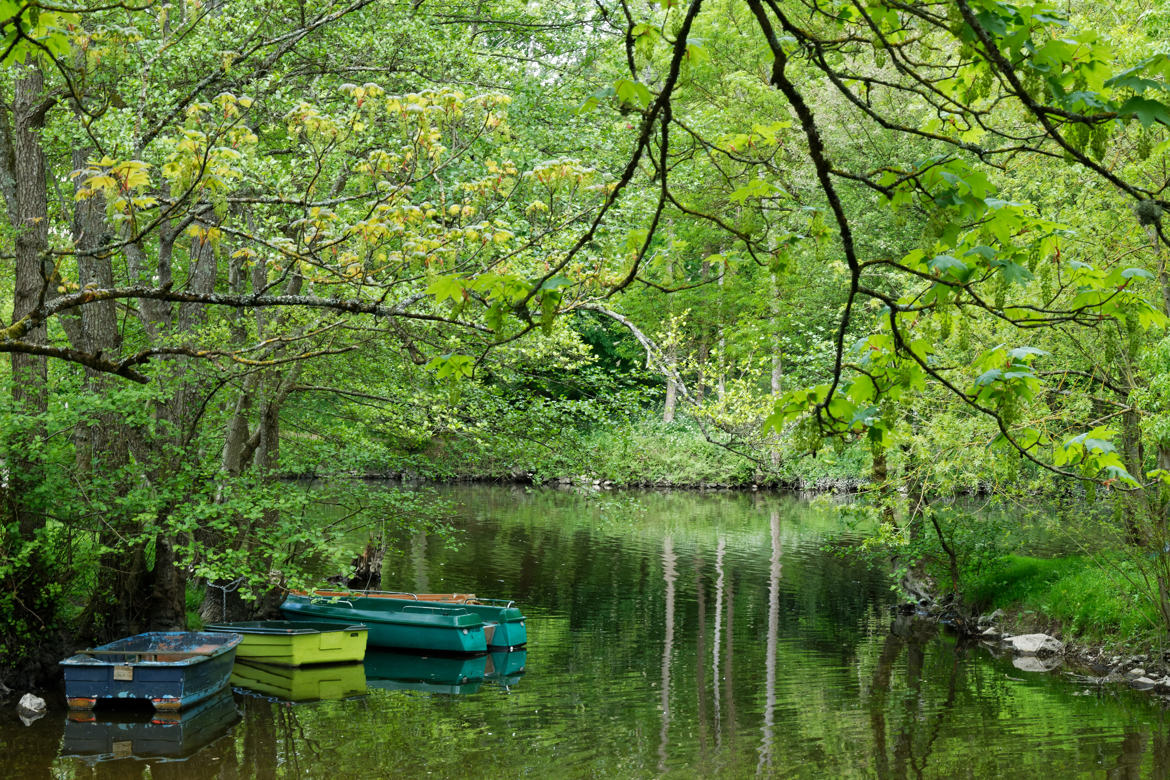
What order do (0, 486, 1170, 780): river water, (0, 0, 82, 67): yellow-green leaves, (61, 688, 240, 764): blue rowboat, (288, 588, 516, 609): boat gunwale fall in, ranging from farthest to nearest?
1. (288, 588, 516, 609): boat gunwale
2. (61, 688, 240, 764): blue rowboat
3. (0, 486, 1170, 780): river water
4. (0, 0, 82, 67): yellow-green leaves

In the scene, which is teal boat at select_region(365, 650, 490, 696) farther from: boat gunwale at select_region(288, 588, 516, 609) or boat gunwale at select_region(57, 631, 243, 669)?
boat gunwale at select_region(57, 631, 243, 669)

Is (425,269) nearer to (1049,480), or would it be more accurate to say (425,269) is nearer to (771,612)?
(1049,480)

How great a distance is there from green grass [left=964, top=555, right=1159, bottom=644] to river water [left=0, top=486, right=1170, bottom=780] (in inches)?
48.7

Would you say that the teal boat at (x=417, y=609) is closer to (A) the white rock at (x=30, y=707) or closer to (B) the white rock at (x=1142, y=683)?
(A) the white rock at (x=30, y=707)

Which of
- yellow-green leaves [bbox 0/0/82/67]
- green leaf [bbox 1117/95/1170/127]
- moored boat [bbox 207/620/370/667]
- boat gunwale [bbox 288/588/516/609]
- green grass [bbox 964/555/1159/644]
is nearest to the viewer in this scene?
green leaf [bbox 1117/95/1170/127]

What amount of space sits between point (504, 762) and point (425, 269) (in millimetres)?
5522

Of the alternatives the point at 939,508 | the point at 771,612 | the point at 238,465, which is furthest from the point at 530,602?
the point at 939,508

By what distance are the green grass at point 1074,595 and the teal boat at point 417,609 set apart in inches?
318

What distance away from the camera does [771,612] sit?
1753 centimetres

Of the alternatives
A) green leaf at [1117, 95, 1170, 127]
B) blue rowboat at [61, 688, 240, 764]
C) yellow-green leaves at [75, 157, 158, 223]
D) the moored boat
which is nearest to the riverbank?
green leaf at [1117, 95, 1170, 127]

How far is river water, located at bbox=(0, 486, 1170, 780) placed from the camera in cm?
973

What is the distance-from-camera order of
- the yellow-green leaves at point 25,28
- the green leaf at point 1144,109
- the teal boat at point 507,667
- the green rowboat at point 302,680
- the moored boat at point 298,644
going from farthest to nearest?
the moored boat at point 298,644
the teal boat at point 507,667
the green rowboat at point 302,680
the yellow-green leaves at point 25,28
the green leaf at point 1144,109

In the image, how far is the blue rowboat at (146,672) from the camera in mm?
10891

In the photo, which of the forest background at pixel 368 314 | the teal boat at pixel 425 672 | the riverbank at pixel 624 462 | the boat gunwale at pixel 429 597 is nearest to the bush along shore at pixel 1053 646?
the forest background at pixel 368 314
